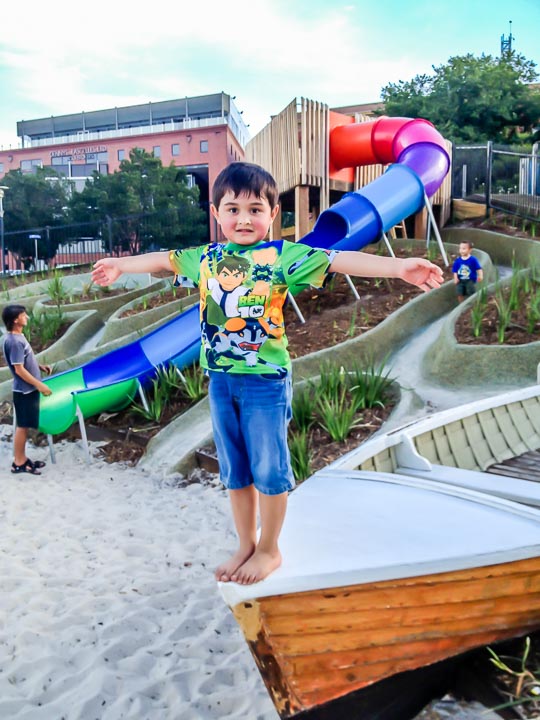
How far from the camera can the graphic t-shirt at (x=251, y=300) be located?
2.02 metres

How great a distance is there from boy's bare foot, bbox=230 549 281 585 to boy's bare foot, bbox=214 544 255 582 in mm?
23

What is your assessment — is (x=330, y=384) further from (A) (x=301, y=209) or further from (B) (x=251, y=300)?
(A) (x=301, y=209)

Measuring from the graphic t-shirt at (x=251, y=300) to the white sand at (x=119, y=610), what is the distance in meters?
1.43

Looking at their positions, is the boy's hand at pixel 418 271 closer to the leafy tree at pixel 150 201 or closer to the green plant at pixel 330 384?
the green plant at pixel 330 384

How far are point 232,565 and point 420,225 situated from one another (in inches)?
419

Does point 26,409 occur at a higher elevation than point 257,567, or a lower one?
lower

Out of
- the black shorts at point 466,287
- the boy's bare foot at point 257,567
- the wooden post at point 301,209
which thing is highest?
the wooden post at point 301,209

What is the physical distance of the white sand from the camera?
2581mm

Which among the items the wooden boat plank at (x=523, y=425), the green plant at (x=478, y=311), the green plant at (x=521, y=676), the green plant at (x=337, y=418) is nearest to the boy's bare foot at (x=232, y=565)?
the green plant at (x=521, y=676)

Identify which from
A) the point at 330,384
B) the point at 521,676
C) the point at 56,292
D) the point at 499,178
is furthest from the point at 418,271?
the point at 499,178

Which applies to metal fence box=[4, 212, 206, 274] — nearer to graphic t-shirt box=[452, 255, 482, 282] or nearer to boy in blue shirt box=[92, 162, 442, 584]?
graphic t-shirt box=[452, 255, 482, 282]

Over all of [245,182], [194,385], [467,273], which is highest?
[245,182]

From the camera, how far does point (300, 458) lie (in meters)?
4.64

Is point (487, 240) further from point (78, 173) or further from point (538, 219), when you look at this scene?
point (78, 173)
